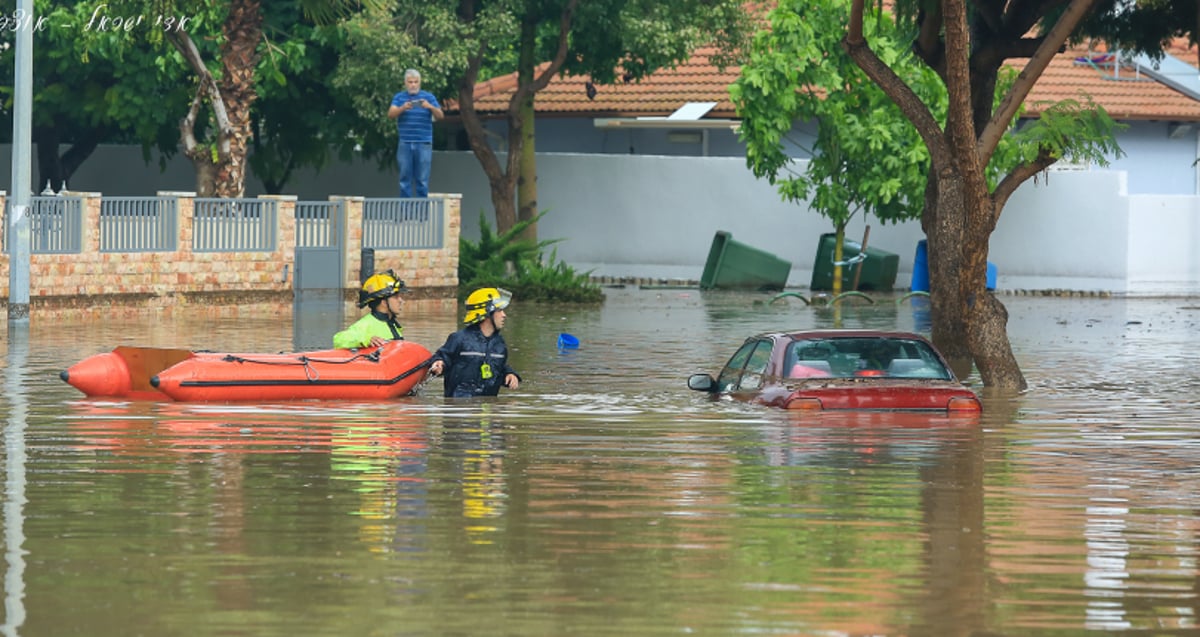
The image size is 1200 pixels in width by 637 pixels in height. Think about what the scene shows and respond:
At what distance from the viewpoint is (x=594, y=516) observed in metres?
11.7

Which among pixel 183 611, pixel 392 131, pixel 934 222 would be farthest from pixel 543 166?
pixel 183 611

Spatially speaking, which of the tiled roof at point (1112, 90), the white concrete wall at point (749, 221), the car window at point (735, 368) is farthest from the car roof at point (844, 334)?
the tiled roof at point (1112, 90)

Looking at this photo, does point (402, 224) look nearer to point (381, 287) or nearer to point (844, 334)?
point (381, 287)

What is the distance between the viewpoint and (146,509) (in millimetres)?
11719

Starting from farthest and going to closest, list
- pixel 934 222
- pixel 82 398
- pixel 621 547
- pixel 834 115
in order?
pixel 834 115 < pixel 934 222 < pixel 82 398 < pixel 621 547

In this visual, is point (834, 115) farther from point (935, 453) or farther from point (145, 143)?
point (935, 453)

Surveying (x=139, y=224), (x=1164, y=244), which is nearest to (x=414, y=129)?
(x=139, y=224)

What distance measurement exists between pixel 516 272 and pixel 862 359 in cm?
2201

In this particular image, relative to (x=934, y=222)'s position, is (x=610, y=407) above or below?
below

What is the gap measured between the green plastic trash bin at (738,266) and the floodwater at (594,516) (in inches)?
784

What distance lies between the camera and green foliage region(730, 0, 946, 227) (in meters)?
36.5

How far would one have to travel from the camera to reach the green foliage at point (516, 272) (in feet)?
119

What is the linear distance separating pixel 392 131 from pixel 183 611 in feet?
105

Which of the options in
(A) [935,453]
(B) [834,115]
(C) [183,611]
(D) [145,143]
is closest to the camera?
(C) [183,611]
